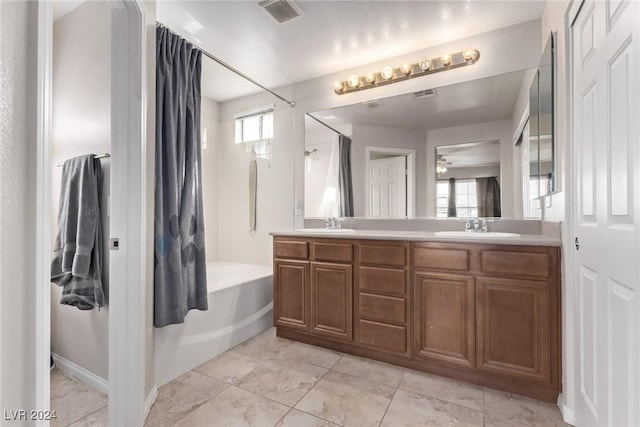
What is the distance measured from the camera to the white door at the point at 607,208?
906 mm

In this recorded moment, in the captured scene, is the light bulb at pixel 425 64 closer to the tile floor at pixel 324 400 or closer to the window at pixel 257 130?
the window at pixel 257 130

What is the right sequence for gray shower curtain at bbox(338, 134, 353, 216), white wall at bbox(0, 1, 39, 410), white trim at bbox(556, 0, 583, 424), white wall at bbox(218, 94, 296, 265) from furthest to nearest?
1. white wall at bbox(218, 94, 296, 265)
2. gray shower curtain at bbox(338, 134, 353, 216)
3. white trim at bbox(556, 0, 583, 424)
4. white wall at bbox(0, 1, 39, 410)

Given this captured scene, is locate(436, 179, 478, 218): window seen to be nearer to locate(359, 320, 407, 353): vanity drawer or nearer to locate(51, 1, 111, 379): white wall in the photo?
locate(359, 320, 407, 353): vanity drawer

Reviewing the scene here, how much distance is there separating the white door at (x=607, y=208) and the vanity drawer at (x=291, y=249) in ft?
5.58

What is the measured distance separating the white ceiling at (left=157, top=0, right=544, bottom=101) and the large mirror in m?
0.40

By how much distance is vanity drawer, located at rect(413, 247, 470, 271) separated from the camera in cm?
182

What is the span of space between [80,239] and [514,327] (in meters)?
2.65

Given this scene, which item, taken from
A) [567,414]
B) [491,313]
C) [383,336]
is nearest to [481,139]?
[491,313]

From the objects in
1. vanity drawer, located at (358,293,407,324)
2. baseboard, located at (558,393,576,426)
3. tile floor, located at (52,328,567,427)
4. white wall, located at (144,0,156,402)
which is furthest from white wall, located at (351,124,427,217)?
white wall, located at (144,0,156,402)

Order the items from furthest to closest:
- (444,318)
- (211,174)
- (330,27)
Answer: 1. (211,174)
2. (330,27)
3. (444,318)

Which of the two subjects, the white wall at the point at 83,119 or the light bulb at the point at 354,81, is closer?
the white wall at the point at 83,119

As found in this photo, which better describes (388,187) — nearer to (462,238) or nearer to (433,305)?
(462,238)

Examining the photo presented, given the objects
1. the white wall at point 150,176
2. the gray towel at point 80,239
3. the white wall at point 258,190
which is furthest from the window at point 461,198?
the gray towel at point 80,239

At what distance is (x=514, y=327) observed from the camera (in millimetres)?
1680
